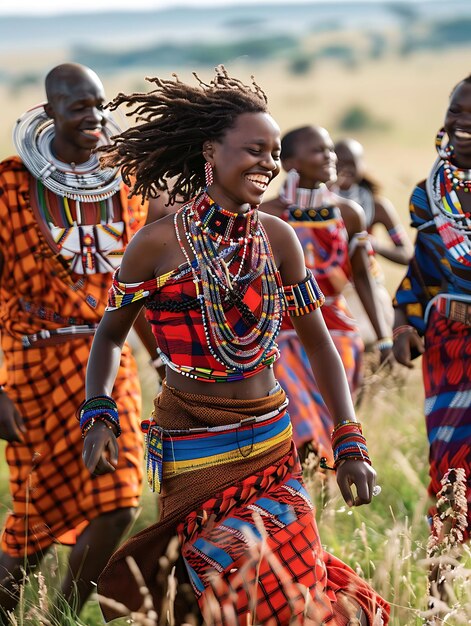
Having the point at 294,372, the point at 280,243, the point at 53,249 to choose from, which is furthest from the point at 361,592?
the point at 294,372

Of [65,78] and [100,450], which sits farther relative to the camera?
[65,78]

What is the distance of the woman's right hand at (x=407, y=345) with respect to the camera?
226 inches

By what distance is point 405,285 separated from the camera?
19.4ft

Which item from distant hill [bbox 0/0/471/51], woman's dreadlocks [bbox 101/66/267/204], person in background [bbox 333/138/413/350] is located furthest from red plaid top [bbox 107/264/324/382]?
distant hill [bbox 0/0/471/51]

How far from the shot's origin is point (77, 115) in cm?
591

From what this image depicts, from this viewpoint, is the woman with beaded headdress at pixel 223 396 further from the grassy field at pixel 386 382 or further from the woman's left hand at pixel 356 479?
the grassy field at pixel 386 382

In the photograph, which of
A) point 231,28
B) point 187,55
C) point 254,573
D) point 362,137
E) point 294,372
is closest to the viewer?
point 254,573

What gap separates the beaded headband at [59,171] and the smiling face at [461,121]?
59.3 inches

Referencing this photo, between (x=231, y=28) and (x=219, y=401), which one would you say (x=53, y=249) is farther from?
(x=231, y=28)

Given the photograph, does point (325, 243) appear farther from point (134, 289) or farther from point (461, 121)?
point (134, 289)

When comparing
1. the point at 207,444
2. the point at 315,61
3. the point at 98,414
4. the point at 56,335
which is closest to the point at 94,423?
the point at 98,414

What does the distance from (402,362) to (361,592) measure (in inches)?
66.4

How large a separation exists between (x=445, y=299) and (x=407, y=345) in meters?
0.27

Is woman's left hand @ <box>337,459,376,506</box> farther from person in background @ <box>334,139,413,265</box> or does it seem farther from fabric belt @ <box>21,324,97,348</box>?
person in background @ <box>334,139,413,265</box>
